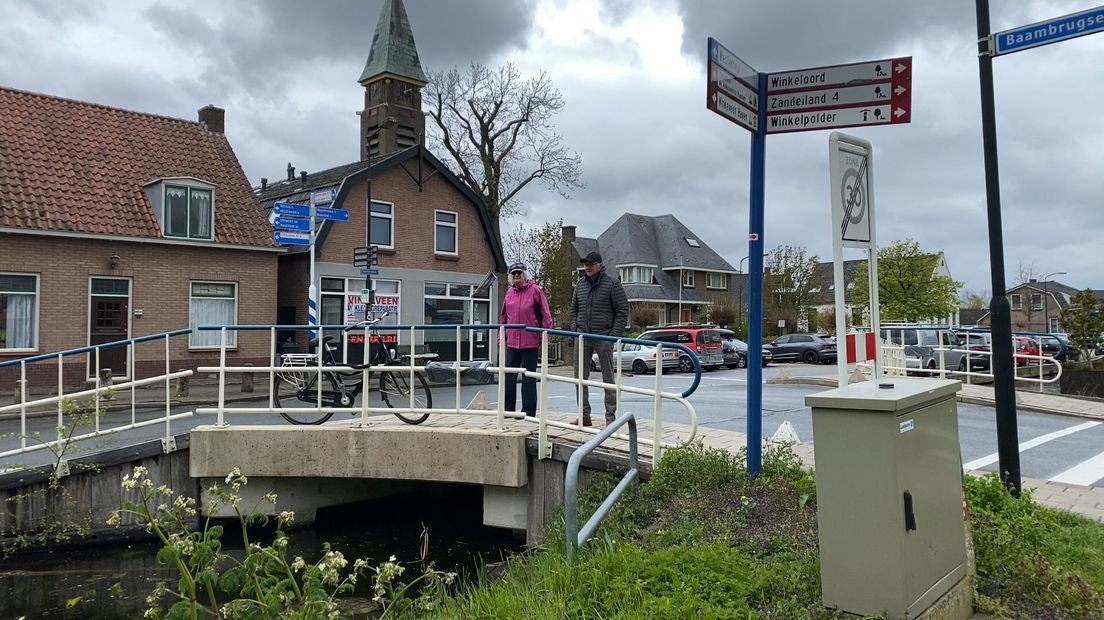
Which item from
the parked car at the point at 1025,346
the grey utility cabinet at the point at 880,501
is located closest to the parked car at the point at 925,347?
the parked car at the point at 1025,346

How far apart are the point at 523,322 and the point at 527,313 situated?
0.11 m

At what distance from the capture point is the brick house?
19.0 m

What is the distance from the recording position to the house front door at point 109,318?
65.4 ft

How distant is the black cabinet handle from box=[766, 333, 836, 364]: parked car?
3215 centimetres

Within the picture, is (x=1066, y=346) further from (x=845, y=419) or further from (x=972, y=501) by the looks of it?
(x=845, y=419)

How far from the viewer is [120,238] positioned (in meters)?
20.0

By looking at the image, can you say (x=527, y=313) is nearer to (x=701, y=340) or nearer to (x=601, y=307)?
(x=601, y=307)

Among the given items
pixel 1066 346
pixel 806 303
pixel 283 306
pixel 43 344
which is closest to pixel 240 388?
pixel 43 344

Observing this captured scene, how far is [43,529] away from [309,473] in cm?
287

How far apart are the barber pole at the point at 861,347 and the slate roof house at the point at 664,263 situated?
159 ft

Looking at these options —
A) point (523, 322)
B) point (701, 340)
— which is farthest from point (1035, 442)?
point (701, 340)

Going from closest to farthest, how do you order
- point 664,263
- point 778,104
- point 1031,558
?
point 1031,558, point 778,104, point 664,263

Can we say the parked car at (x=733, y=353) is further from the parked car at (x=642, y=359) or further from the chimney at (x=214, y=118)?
the chimney at (x=214, y=118)

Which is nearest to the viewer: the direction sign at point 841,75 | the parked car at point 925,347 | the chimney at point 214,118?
the direction sign at point 841,75
